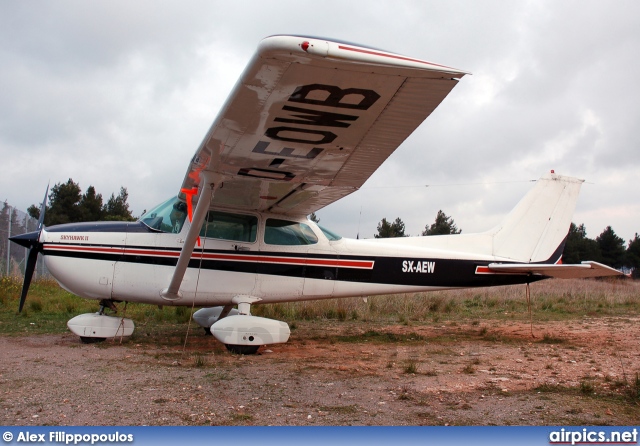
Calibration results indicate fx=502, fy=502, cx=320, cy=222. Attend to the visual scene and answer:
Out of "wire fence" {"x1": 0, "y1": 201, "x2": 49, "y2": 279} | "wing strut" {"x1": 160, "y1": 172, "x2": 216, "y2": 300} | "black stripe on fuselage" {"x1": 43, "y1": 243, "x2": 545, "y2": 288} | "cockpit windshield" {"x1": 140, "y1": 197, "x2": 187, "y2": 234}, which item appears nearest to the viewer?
"wing strut" {"x1": 160, "y1": 172, "x2": 216, "y2": 300}

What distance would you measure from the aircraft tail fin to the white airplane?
0.9 inches

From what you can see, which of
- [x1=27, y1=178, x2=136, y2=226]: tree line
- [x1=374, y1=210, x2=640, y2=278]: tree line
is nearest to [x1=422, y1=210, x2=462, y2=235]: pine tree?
[x1=374, y1=210, x2=640, y2=278]: tree line

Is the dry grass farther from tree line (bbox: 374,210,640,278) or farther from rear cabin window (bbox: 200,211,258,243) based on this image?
tree line (bbox: 374,210,640,278)

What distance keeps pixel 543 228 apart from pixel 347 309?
539 centimetres

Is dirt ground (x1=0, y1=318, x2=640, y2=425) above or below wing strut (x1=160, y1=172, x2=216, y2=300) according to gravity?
below

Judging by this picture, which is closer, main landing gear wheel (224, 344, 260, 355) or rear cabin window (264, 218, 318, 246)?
main landing gear wheel (224, 344, 260, 355)

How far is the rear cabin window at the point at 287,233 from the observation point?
7562 mm

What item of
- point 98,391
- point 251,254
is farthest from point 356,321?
point 98,391

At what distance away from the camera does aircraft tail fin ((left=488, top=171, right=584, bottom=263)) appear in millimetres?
8742

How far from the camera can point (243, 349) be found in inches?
255

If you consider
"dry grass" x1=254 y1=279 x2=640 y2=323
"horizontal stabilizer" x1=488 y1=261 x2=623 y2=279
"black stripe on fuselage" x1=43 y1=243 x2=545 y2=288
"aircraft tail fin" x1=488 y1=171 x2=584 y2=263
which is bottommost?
"dry grass" x1=254 y1=279 x2=640 y2=323

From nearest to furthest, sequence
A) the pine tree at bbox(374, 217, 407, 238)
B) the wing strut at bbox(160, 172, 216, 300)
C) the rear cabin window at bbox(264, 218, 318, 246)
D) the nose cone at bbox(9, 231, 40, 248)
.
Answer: the wing strut at bbox(160, 172, 216, 300), the nose cone at bbox(9, 231, 40, 248), the rear cabin window at bbox(264, 218, 318, 246), the pine tree at bbox(374, 217, 407, 238)

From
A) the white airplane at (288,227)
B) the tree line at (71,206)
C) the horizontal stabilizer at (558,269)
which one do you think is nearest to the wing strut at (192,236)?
the white airplane at (288,227)

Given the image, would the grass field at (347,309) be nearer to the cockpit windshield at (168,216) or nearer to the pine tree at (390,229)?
the cockpit windshield at (168,216)
